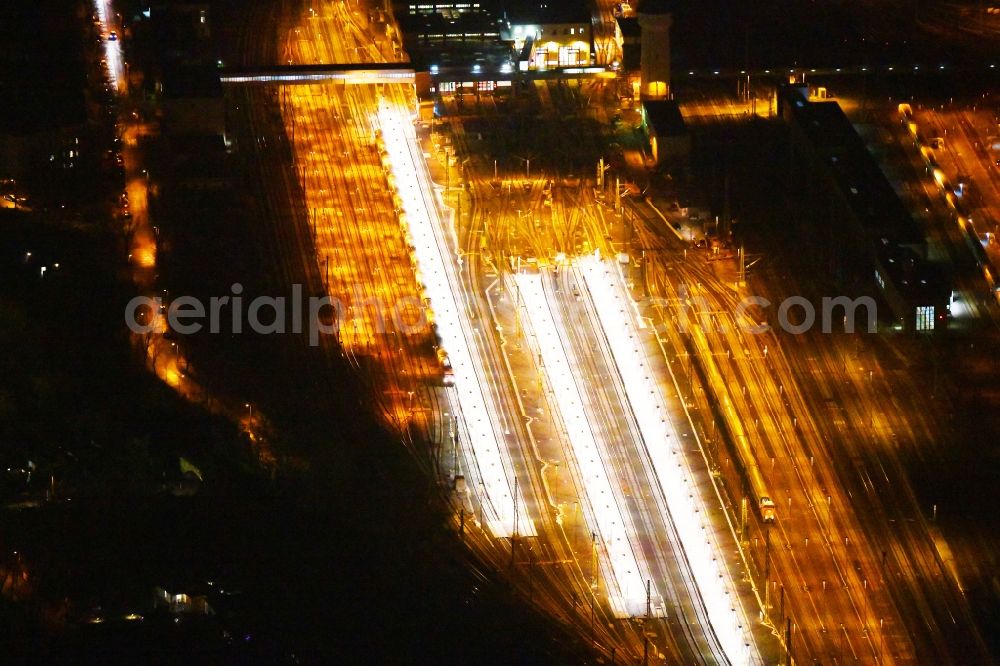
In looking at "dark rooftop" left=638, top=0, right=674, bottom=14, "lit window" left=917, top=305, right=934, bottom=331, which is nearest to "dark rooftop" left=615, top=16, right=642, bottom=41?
"dark rooftop" left=638, top=0, right=674, bottom=14

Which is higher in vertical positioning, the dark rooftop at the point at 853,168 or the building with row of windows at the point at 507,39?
the building with row of windows at the point at 507,39

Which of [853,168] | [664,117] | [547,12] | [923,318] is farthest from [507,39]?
[923,318]

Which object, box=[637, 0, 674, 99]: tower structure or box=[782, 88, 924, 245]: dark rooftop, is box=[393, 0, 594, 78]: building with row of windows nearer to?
box=[637, 0, 674, 99]: tower structure

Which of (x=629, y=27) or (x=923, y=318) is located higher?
(x=629, y=27)

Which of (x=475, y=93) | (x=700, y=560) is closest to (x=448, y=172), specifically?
(x=475, y=93)

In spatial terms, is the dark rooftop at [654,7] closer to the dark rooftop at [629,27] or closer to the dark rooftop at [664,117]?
the dark rooftop at [629,27]

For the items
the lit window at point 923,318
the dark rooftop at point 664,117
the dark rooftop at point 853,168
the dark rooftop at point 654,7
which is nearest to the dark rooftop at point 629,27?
the dark rooftop at point 654,7

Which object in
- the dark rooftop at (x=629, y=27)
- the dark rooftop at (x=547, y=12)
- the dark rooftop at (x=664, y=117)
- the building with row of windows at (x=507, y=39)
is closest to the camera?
the dark rooftop at (x=664, y=117)

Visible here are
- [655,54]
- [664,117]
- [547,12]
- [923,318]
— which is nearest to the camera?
[923,318]

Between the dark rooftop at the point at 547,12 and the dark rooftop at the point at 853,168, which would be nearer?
the dark rooftop at the point at 853,168

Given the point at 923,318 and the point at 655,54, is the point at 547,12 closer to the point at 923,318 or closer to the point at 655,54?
the point at 655,54
